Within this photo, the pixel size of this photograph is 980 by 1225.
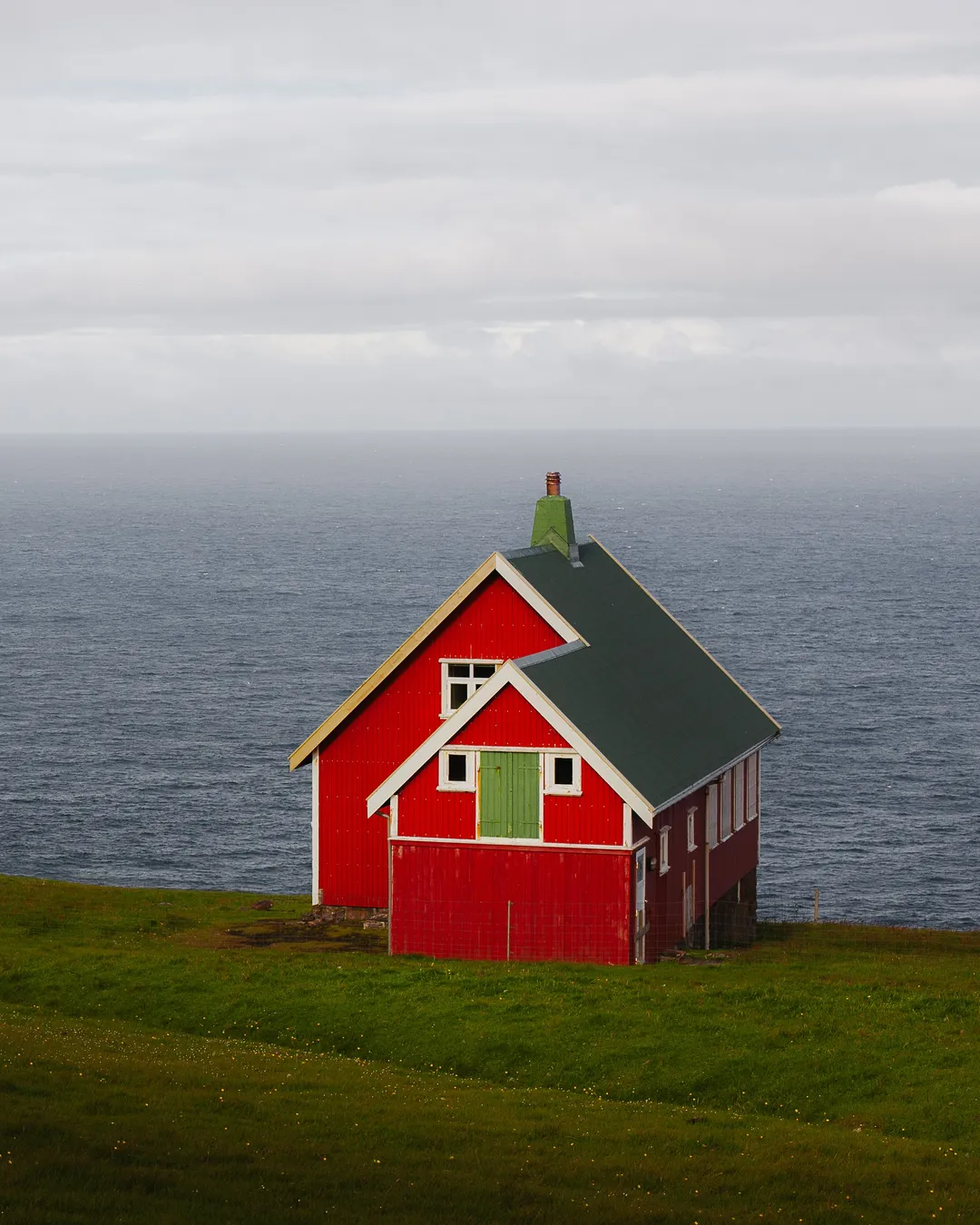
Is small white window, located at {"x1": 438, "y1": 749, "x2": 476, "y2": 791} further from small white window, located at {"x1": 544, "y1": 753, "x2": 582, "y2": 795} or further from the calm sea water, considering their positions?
the calm sea water

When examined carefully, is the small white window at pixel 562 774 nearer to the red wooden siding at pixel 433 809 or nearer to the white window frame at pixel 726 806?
the red wooden siding at pixel 433 809

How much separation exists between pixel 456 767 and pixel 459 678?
6.62 m

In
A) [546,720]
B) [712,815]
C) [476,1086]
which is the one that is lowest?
[476,1086]

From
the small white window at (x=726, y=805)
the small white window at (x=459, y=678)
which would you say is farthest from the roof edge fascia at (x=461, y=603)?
the small white window at (x=726, y=805)

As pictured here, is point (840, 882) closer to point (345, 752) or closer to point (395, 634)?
point (345, 752)

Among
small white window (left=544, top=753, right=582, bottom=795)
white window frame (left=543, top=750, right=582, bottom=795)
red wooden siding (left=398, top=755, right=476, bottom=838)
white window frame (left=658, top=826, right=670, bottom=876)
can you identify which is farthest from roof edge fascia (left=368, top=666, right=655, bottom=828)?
white window frame (left=658, top=826, right=670, bottom=876)

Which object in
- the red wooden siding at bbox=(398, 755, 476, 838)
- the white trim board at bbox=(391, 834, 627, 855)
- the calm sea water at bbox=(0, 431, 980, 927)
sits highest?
the red wooden siding at bbox=(398, 755, 476, 838)

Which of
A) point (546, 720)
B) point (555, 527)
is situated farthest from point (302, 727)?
point (546, 720)

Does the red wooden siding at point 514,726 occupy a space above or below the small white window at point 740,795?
above

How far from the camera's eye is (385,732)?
49.8 m

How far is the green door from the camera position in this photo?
4253 cm

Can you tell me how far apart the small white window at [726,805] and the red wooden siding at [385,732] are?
25.3 ft

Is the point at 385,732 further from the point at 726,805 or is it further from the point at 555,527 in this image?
the point at 726,805

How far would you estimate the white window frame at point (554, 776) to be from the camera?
1663 inches
